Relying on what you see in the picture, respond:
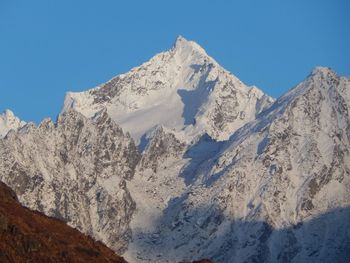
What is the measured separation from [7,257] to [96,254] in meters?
18.0

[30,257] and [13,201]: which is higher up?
[13,201]

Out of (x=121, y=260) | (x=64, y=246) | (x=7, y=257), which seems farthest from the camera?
(x=121, y=260)

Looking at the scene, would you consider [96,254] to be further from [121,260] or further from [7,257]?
[7,257]

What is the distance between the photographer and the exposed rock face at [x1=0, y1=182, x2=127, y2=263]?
151000mm

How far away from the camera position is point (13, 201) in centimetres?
17675

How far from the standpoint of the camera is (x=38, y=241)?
15450 centimetres

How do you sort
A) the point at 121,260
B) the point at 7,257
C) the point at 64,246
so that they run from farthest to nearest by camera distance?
the point at 121,260 < the point at 64,246 < the point at 7,257

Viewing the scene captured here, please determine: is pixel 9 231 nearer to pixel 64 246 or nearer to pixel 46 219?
pixel 64 246

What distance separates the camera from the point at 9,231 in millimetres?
152625

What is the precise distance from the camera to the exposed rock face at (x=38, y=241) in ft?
495

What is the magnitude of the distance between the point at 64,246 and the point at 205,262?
17.5 m

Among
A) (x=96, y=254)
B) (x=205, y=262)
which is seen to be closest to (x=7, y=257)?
(x=96, y=254)

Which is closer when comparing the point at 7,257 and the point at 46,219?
the point at 7,257

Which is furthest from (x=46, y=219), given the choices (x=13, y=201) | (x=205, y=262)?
(x=205, y=262)
